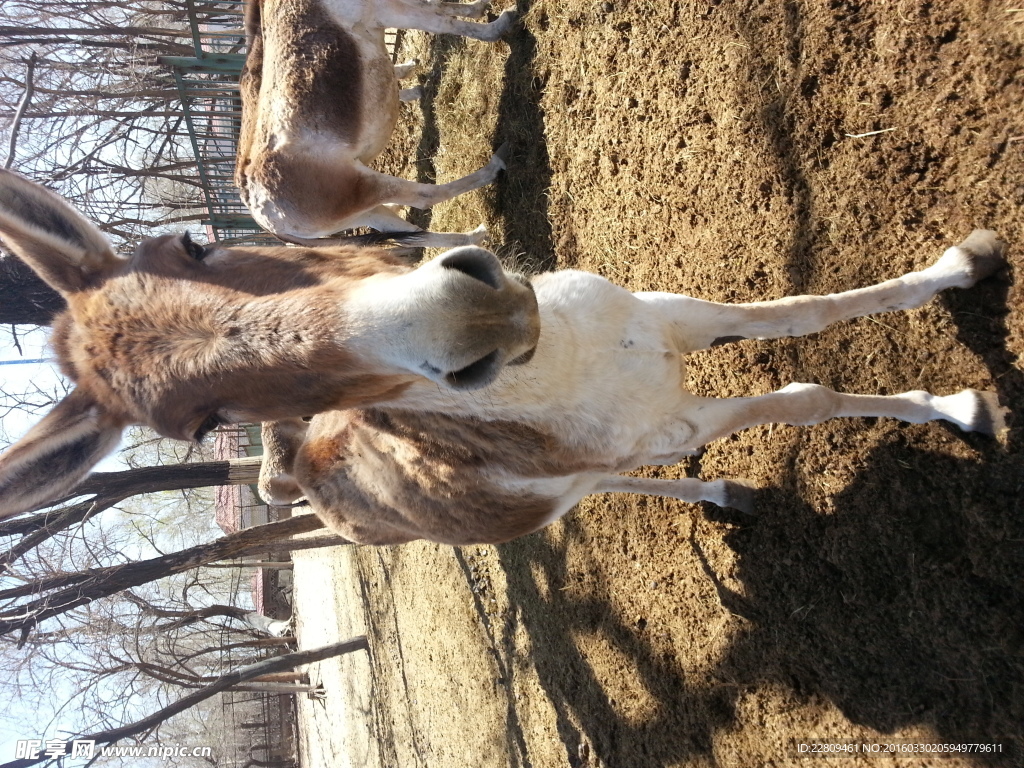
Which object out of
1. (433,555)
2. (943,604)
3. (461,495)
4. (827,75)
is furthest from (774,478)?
(433,555)

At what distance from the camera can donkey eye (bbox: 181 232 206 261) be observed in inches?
101

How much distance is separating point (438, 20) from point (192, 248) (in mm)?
5032

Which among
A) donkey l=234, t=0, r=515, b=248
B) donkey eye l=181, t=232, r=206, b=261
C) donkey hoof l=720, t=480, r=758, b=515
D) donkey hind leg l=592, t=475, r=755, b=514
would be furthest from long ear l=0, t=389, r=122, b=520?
donkey l=234, t=0, r=515, b=248

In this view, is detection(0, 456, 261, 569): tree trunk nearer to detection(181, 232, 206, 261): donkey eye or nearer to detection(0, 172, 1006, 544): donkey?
detection(0, 172, 1006, 544): donkey

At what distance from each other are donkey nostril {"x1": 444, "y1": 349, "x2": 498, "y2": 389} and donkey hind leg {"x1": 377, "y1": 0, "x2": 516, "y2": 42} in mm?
5658

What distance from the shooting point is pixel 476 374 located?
194cm

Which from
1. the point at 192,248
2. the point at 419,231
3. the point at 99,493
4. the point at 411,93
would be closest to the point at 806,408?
the point at 192,248

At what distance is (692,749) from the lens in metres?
4.48

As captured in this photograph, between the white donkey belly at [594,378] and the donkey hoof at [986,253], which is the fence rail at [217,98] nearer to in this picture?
the white donkey belly at [594,378]

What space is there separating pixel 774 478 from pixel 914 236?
1610 mm

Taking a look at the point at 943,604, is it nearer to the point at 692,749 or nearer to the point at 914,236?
the point at 914,236

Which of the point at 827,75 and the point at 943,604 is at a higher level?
the point at 827,75

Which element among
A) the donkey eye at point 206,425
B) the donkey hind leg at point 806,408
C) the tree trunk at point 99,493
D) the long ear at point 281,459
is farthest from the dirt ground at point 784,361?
the tree trunk at point 99,493

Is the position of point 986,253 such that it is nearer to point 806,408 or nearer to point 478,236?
point 806,408
